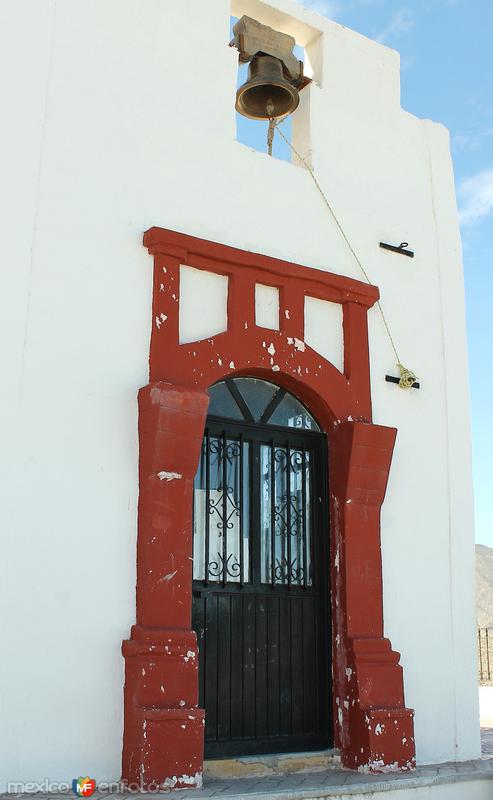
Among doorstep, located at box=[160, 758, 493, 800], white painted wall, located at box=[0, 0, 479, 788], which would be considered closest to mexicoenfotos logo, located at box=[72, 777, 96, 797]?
white painted wall, located at box=[0, 0, 479, 788]

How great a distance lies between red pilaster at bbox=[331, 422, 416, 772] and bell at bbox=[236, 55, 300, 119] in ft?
9.09

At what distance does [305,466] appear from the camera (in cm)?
693

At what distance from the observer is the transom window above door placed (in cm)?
662

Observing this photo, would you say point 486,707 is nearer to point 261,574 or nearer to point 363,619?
point 363,619

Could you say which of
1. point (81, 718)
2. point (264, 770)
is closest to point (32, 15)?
point (81, 718)

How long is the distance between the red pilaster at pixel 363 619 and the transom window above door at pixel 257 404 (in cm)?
34

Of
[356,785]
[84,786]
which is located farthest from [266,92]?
[84,786]

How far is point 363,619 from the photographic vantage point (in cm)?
660

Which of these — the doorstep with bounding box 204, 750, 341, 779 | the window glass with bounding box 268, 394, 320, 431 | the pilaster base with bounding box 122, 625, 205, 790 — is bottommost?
the doorstep with bounding box 204, 750, 341, 779

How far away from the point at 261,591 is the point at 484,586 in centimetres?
2956

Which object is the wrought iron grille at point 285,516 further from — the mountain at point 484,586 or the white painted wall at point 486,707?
the mountain at point 484,586

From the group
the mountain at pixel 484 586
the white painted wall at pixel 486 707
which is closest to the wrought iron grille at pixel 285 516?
the white painted wall at pixel 486 707

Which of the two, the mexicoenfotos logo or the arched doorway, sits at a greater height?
the arched doorway

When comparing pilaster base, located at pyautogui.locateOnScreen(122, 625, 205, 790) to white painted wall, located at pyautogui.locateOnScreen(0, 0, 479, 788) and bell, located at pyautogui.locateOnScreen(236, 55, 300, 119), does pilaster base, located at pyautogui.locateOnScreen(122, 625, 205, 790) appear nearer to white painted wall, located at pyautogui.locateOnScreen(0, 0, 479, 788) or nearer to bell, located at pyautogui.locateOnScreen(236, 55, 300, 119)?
white painted wall, located at pyautogui.locateOnScreen(0, 0, 479, 788)
